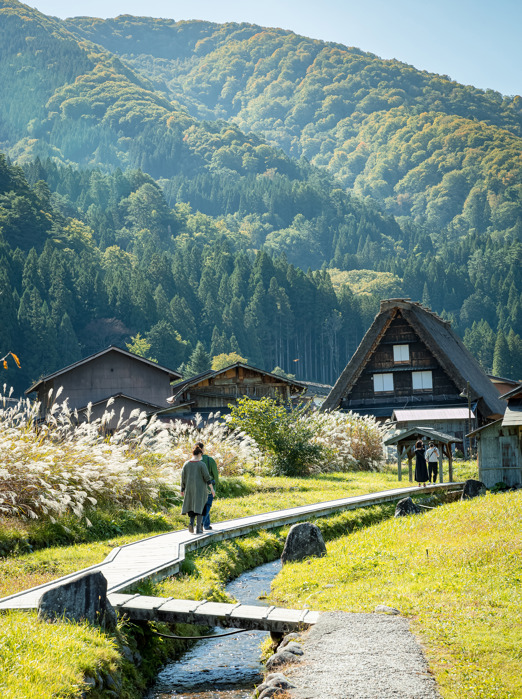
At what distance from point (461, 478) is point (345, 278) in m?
133

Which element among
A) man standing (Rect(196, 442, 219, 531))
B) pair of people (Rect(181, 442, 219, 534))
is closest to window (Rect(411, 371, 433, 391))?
man standing (Rect(196, 442, 219, 531))

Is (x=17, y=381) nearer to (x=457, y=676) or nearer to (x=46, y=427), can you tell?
(x=46, y=427)

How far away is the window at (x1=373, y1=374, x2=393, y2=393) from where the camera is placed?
44594mm

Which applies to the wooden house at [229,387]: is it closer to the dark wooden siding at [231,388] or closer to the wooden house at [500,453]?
the dark wooden siding at [231,388]

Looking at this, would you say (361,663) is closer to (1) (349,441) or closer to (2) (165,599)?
(2) (165,599)

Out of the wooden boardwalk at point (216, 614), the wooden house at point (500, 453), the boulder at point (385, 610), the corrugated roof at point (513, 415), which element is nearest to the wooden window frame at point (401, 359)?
the wooden house at point (500, 453)

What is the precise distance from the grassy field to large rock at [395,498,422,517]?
1.14 meters

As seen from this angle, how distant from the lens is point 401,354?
44.2m

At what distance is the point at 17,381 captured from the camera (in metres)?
80.5

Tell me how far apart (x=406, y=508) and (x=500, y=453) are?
918 centimetres

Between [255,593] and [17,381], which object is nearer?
[255,593]

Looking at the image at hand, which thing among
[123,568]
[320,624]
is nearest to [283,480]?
[123,568]

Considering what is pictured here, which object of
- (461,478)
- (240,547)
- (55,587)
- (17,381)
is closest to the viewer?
(55,587)

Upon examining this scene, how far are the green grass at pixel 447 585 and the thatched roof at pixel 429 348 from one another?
79.9 ft
